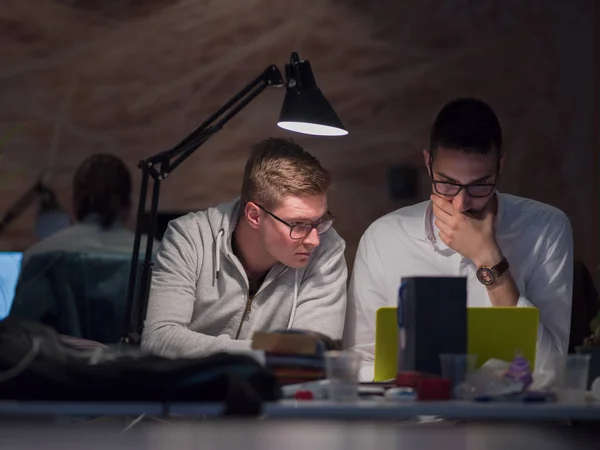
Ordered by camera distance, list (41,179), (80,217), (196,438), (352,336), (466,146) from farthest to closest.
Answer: (41,179) → (80,217) → (352,336) → (466,146) → (196,438)

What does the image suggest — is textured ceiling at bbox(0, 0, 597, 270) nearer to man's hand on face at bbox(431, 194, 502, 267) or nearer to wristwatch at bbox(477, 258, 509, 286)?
man's hand on face at bbox(431, 194, 502, 267)

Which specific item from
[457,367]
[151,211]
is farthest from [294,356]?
[151,211]

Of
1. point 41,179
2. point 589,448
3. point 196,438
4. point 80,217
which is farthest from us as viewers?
point 41,179

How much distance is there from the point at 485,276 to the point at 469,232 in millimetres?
172

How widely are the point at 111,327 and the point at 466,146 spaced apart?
152 centimetres

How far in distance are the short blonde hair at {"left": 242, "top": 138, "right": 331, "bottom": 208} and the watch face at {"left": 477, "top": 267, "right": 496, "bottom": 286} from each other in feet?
1.84

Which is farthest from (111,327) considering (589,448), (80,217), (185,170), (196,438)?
(589,448)

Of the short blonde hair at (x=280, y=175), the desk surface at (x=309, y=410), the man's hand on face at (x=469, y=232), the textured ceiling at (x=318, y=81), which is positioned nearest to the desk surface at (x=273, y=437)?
the desk surface at (x=309, y=410)

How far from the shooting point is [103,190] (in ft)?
13.0

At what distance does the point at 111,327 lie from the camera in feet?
11.8

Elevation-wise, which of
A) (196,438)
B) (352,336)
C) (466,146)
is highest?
(466,146)

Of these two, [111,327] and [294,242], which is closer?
[294,242]

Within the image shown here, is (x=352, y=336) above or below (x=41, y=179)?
below

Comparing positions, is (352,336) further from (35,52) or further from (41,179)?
(35,52)
